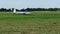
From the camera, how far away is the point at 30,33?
1523 centimetres

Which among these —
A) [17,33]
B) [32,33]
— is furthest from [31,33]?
[17,33]

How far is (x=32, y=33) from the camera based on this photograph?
49.9 feet

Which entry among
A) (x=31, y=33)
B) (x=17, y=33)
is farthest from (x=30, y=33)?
(x=17, y=33)

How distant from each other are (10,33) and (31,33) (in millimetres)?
1736

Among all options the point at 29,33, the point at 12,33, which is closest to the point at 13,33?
the point at 12,33

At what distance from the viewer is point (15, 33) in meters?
15.1

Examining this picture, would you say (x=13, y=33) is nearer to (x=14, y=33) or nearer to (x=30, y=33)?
(x=14, y=33)

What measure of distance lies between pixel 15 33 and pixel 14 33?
3.6 inches

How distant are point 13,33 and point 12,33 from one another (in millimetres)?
82

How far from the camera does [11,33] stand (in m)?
15.0

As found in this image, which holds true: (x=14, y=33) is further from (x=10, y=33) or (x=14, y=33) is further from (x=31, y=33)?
(x=31, y=33)

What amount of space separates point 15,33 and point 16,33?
8 centimetres

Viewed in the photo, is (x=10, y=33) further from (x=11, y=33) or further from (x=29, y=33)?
(x=29, y=33)

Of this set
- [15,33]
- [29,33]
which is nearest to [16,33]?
[15,33]
